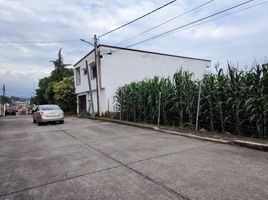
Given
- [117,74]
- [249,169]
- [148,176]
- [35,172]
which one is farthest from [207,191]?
[117,74]

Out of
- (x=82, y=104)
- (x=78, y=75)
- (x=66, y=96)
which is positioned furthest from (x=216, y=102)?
(x=66, y=96)

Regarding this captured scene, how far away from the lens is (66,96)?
3309 centimetres

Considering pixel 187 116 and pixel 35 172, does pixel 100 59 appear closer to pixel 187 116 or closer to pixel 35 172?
pixel 187 116

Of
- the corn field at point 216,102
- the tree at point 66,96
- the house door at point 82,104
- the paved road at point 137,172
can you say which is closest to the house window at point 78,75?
the house door at point 82,104

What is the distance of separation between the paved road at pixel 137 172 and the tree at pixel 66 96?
2506 cm

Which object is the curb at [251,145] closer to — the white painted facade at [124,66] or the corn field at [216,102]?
the corn field at [216,102]

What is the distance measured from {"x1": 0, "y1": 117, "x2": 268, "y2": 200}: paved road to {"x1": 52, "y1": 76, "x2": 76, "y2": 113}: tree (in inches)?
987

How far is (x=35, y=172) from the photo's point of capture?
5895mm

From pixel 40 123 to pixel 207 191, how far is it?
53.2ft

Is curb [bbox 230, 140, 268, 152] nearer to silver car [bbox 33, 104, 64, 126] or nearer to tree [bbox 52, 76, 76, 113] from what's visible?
silver car [bbox 33, 104, 64, 126]

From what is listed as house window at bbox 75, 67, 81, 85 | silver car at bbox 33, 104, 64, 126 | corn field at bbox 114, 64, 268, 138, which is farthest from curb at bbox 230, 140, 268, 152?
house window at bbox 75, 67, 81, 85

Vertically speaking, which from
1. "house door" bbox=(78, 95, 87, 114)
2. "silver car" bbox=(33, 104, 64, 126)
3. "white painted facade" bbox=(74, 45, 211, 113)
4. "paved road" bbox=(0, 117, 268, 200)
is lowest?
"paved road" bbox=(0, 117, 268, 200)

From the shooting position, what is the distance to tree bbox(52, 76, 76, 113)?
33.0m

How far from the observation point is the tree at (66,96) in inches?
1299
